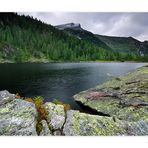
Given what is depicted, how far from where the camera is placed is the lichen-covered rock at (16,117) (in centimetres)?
821

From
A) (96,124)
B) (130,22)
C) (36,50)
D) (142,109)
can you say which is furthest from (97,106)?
(36,50)

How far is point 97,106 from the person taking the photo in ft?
41.6

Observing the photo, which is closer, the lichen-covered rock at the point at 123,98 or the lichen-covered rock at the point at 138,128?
the lichen-covered rock at the point at 138,128

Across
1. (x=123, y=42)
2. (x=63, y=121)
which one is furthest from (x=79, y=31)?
(x=63, y=121)

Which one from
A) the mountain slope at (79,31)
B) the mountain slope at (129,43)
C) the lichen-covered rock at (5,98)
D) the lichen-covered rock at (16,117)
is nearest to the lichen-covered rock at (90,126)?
the lichen-covered rock at (16,117)

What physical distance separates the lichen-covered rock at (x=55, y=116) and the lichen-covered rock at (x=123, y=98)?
3.18 m

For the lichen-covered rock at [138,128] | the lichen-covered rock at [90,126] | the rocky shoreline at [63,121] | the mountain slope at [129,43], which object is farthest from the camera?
the mountain slope at [129,43]

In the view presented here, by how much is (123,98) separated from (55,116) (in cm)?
499

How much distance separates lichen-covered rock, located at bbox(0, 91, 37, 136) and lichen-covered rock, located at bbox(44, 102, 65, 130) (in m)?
0.61

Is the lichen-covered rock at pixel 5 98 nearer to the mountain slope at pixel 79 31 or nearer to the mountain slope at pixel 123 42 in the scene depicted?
the mountain slope at pixel 79 31

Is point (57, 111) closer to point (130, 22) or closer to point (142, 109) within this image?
point (142, 109)

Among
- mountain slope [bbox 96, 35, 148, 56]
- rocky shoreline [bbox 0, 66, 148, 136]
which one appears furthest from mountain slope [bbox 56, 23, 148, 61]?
rocky shoreline [bbox 0, 66, 148, 136]

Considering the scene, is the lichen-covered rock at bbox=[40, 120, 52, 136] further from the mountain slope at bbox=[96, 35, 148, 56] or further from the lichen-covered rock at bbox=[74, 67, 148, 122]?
the mountain slope at bbox=[96, 35, 148, 56]
